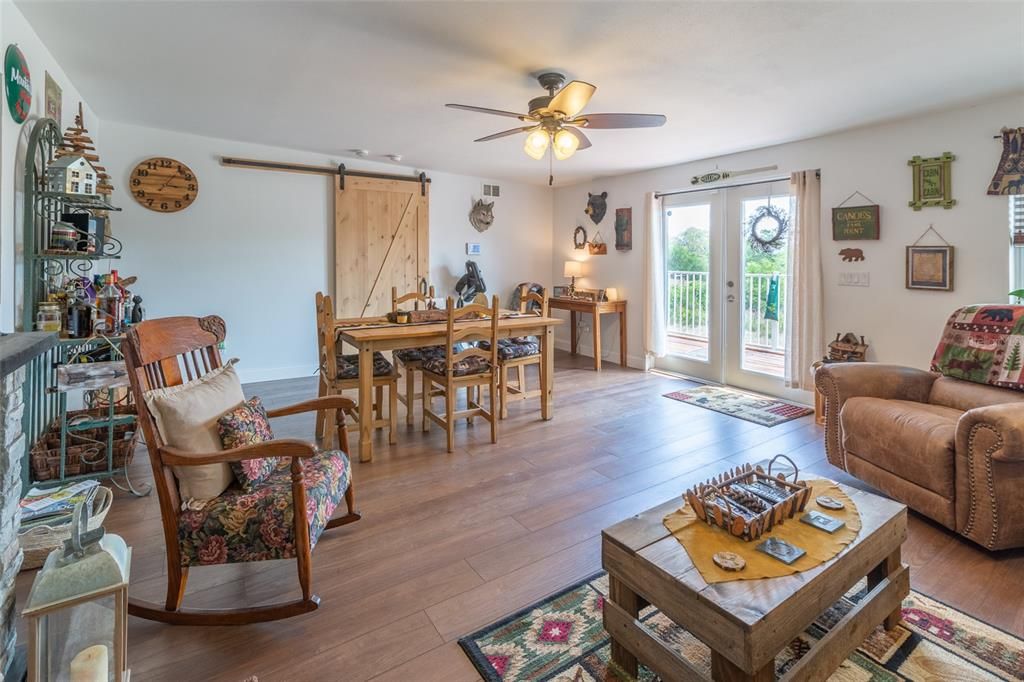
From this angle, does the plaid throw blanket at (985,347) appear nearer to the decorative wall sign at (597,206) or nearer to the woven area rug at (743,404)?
the woven area rug at (743,404)

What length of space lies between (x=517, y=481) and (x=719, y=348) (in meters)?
3.27

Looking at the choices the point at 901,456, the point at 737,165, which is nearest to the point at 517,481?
the point at 901,456

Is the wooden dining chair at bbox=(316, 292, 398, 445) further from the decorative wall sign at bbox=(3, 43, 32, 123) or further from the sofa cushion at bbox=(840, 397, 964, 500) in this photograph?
the sofa cushion at bbox=(840, 397, 964, 500)

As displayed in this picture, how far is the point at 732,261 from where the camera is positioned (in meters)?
5.04

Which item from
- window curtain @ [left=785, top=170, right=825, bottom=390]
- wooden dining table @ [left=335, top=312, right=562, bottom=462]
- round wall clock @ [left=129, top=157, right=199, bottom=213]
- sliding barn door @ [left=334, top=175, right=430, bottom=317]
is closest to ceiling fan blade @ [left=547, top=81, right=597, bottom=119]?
wooden dining table @ [left=335, top=312, right=562, bottom=462]

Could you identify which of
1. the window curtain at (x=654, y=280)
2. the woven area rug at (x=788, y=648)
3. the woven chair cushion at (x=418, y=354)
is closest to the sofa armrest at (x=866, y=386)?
the woven area rug at (x=788, y=648)

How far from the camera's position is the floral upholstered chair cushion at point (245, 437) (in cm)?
181

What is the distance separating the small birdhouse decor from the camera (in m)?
2.61

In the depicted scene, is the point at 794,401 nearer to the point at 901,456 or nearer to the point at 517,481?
the point at 901,456

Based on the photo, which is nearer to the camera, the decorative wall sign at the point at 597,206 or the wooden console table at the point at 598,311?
the wooden console table at the point at 598,311

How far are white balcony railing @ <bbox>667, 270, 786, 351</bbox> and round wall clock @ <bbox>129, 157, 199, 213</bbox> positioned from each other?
4978 mm

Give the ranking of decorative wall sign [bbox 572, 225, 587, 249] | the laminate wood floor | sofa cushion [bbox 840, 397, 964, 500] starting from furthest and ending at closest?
1. decorative wall sign [bbox 572, 225, 587, 249]
2. sofa cushion [bbox 840, 397, 964, 500]
3. the laminate wood floor

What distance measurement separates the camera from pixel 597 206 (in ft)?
21.2

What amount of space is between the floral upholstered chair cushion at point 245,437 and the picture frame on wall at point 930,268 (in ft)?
14.4
